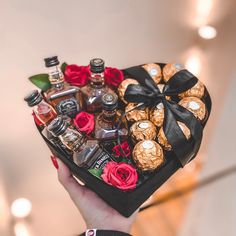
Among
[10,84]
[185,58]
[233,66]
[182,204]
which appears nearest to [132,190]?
[182,204]

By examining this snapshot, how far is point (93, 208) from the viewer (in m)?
0.77

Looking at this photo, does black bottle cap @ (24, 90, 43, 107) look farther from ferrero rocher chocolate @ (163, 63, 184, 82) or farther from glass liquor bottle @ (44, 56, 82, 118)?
ferrero rocher chocolate @ (163, 63, 184, 82)

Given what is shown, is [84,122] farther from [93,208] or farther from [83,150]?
[93,208]

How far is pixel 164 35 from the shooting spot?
134cm

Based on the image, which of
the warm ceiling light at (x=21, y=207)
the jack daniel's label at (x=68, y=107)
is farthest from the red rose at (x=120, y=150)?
the warm ceiling light at (x=21, y=207)

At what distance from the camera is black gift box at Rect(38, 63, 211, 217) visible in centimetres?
70

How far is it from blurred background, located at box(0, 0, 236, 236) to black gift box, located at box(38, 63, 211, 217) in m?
0.18

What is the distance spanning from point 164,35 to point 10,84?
61cm

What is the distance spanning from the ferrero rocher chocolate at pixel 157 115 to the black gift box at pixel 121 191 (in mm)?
70

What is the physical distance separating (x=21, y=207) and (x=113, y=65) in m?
0.51

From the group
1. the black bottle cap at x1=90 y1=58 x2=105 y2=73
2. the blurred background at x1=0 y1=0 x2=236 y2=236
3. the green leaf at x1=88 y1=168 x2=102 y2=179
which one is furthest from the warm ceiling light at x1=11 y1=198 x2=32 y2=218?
the black bottle cap at x1=90 y1=58 x2=105 y2=73

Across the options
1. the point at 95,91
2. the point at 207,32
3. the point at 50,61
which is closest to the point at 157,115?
the point at 95,91

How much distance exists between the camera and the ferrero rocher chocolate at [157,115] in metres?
0.78

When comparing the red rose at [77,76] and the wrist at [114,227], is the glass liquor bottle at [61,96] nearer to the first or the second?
the red rose at [77,76]
